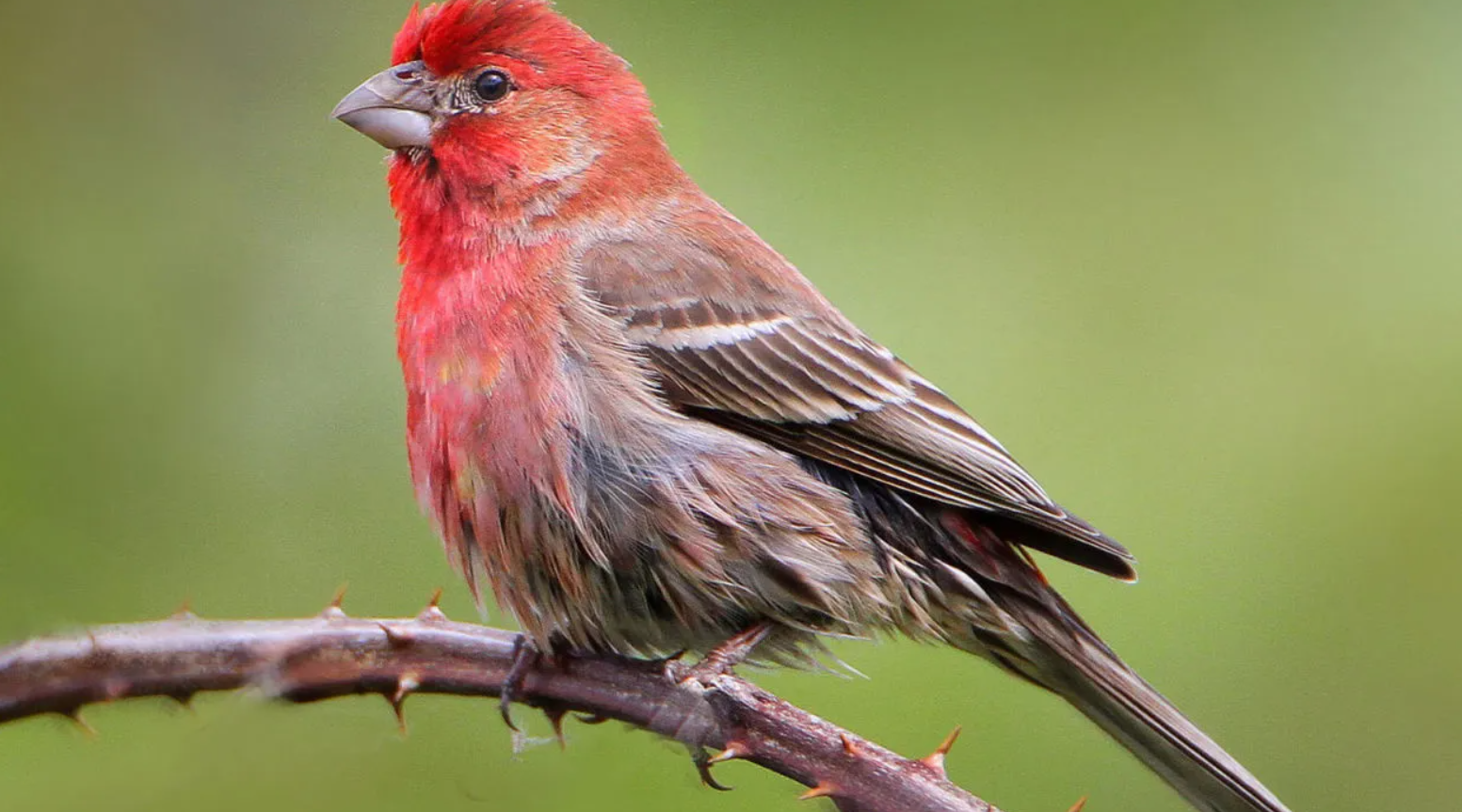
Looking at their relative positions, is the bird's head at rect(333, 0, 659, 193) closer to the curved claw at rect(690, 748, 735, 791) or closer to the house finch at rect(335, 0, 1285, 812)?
the house finch at rect(335, 0, 1285, 812)

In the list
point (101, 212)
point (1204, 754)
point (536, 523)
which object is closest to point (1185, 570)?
point (1204, 754)

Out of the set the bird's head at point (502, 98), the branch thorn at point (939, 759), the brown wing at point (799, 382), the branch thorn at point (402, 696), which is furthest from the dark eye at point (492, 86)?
the branch thorn at point (939, 759)

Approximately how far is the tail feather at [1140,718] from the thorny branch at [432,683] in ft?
3.61

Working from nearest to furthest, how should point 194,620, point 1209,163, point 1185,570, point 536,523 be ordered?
1. point 194,620
2. point 536,523
3. point 1185,570
4. point 1209,163

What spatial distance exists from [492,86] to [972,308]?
1.40 m

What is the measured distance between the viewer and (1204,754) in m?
3.49

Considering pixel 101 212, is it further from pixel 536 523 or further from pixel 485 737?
pixel 485 737

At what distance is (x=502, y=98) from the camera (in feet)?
13.7

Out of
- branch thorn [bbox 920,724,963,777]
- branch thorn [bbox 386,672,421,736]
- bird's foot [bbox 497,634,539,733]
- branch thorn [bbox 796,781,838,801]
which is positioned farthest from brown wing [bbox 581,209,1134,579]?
branch thorn [bbox 386,672,421,736]

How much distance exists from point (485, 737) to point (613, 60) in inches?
74.7

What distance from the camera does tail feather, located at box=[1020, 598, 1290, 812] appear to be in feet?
11.1

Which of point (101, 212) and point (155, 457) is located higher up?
point (101, 212)

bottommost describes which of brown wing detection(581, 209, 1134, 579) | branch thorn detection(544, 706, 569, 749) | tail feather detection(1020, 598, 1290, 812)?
tail feather detection(1020, 598, 1290, 812)

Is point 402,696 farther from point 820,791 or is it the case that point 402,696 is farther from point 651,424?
point 651,424
